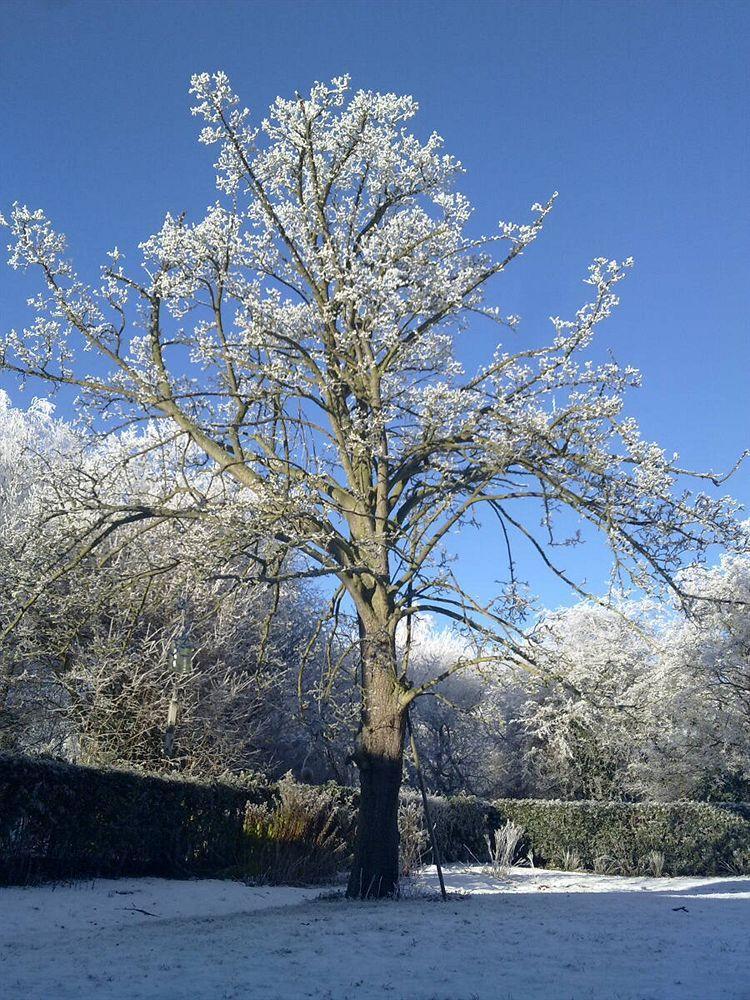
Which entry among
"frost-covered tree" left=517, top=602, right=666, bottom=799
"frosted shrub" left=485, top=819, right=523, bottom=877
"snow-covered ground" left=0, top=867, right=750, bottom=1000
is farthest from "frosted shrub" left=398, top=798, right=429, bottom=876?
"frost-covered tree" left=517, top=602, right=666, bottom=799

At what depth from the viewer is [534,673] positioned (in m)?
7.64

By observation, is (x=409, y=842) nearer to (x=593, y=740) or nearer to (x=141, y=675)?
(x=141, y=675)

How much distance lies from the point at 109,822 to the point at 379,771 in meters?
3.63

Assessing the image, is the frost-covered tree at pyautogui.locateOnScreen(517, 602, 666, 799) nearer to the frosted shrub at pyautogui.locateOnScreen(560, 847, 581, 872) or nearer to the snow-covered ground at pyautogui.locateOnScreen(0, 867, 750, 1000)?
the frosted shrub at pyautogui.locateOnScreen(560, 847, 581, 872)

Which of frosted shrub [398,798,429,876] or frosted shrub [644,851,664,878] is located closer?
frosted shrub [398,798,429,876]

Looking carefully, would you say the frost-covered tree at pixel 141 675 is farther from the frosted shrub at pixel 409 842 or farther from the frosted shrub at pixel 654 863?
the frosted shrub at pixel 654 863

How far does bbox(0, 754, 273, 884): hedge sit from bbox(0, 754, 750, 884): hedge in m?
0.01

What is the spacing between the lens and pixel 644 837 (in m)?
16.1

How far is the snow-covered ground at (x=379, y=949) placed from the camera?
13.1 feet

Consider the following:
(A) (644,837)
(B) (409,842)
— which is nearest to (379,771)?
(B) (409,842)

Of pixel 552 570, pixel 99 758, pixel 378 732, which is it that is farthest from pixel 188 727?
pixel 552 570

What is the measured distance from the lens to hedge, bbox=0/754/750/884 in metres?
8.80

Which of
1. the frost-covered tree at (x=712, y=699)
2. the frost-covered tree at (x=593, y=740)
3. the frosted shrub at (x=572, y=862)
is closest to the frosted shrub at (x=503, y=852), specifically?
the frosted shrub at (x=572, y=862)

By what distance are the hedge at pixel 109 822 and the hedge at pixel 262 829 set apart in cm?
1
